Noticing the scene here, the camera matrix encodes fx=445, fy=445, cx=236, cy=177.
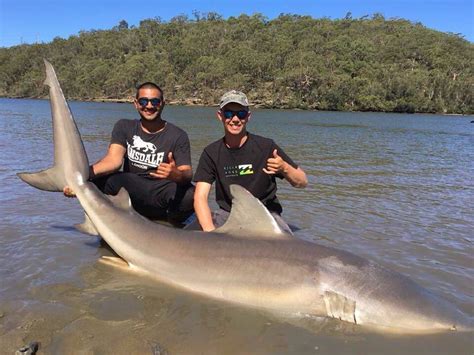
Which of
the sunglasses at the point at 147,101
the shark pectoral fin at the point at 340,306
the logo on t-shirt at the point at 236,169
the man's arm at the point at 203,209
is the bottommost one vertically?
the shark pectoral fin at the point at 340,306

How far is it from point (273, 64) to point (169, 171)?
95633 mm

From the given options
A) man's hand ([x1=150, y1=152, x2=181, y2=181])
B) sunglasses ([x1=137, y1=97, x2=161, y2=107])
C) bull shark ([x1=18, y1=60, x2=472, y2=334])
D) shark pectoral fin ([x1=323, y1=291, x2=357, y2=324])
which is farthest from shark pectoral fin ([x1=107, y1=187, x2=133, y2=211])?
shark pectoral fin ([x1=323, y1=291, x2=357, y2=324])

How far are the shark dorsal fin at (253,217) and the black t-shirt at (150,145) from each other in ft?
6.14

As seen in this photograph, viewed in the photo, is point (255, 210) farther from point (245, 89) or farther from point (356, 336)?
point (245, 89)

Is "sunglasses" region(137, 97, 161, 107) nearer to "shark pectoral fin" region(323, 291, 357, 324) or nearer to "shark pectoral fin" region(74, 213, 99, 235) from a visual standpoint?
"shark pectoral fin" region(74, 213, 99, 235)

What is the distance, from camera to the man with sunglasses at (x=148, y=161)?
16.9ft

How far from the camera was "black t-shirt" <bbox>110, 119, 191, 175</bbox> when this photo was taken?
526 cm

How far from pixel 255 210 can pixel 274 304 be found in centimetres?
71

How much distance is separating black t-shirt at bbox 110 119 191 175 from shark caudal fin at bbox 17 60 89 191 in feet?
3.84

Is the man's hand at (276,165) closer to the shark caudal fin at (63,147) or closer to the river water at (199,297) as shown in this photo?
the river water at (199,297)

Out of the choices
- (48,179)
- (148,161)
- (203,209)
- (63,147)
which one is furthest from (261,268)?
(148,161)

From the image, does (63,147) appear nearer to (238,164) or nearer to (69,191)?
(69,191)

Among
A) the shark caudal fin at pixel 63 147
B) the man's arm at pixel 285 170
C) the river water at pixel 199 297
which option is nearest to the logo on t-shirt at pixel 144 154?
the river water at pixel 199 297

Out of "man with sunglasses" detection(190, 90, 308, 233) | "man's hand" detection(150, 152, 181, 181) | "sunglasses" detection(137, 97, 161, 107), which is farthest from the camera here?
"sunglasses" detection(137, 97, 161, 107)
